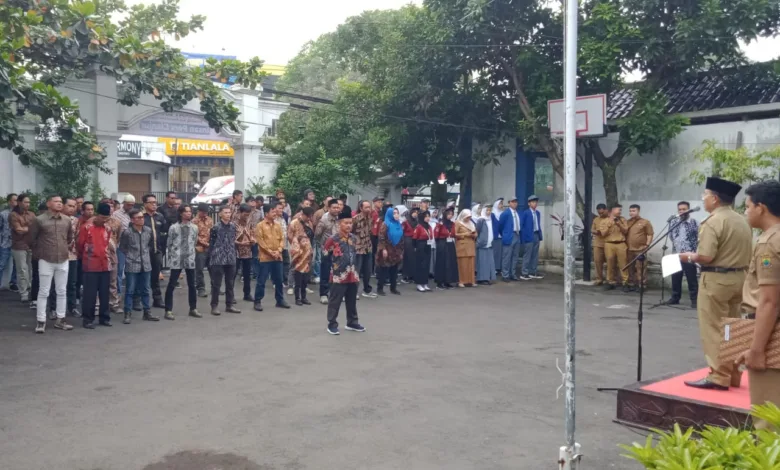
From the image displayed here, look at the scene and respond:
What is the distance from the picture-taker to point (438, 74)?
18.3 m

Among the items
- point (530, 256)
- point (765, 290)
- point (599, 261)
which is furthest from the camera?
point (530, 256)

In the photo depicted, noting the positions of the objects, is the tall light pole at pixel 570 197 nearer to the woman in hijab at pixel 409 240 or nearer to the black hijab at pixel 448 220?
the woman in hijab at pixel 409 240

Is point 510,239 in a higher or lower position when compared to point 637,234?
lower

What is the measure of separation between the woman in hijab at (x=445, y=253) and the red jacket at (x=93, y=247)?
25.2ft

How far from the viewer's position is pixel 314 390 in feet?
24.2

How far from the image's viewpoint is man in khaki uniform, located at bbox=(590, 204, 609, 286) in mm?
16328

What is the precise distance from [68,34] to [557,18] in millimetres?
11129

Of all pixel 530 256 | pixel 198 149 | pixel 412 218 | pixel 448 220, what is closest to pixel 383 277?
pixel 412 218

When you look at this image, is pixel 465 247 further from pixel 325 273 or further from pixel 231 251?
pixel 231 251

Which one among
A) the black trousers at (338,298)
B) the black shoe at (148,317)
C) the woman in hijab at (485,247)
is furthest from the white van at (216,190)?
the black trousers at (338,298)

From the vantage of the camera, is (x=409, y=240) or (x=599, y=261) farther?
(x=599, y=261)

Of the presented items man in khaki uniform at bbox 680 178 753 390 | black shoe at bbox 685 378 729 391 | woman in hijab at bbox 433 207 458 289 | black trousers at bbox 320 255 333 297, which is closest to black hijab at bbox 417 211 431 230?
woman in hijab at bbox 433 207 458 289

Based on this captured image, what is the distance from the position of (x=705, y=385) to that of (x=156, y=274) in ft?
29.1

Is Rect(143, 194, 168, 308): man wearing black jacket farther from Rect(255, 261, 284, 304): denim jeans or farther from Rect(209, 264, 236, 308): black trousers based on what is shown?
Rect(255, 261, 284, 304): denim jeans
